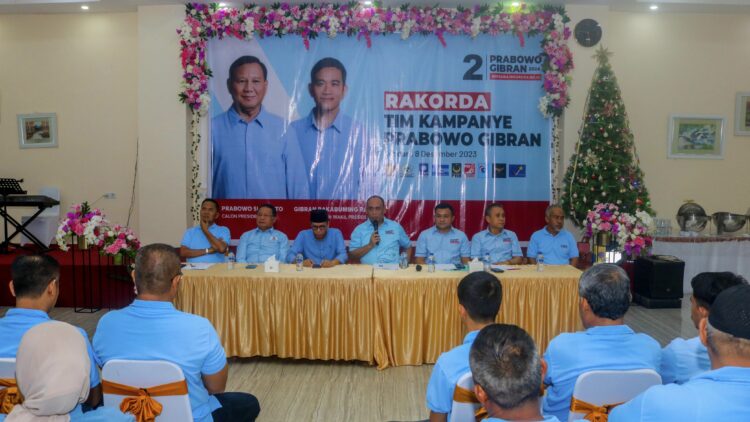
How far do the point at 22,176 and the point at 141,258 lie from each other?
655 centimetres

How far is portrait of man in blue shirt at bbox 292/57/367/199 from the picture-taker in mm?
6719

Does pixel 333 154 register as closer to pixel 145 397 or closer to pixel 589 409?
pixel 145 397

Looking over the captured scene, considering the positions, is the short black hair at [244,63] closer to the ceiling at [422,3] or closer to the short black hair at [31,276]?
the ceiling at [422,3]

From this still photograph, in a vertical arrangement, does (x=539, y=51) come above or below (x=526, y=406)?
above

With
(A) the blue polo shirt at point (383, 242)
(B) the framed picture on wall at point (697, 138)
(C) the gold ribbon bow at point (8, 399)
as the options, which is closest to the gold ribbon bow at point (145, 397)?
(C) the gold ribbon bow at point (8, 399)

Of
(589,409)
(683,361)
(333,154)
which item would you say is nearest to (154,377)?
(589,409)

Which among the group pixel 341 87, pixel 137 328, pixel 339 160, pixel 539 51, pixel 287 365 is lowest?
pixel 287 365

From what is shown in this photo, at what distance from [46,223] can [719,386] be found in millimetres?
7877

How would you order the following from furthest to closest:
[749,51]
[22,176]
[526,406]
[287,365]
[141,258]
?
[22,176] → [749,51] → [287,365] → [141,258] → [526,406]

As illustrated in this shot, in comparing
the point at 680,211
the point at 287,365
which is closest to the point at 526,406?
the point at 287,365

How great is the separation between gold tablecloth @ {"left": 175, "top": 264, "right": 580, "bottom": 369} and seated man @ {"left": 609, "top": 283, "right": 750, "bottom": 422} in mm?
2840

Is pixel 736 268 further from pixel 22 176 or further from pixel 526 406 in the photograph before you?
pixel 22 176

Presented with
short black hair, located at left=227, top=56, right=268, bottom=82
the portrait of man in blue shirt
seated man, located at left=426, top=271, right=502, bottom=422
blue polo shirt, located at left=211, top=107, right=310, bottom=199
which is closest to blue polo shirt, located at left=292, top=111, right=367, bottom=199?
the portrait of man in blue shirt

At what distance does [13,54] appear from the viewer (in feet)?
24.7
